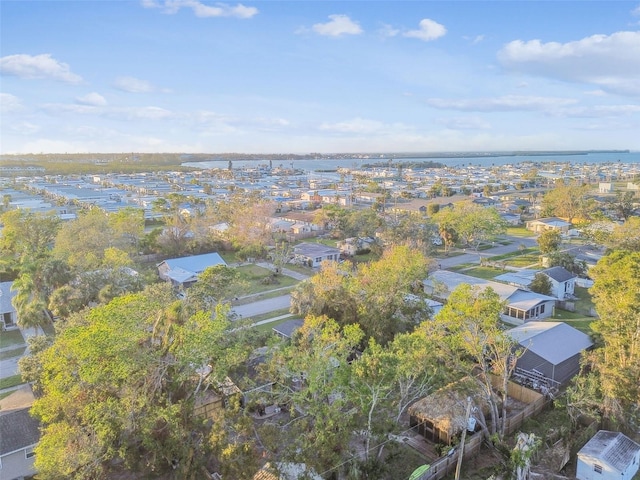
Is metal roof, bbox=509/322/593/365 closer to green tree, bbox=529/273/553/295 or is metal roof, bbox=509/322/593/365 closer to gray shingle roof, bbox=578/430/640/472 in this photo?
gray shingle roof, bbox=578/430/640/472

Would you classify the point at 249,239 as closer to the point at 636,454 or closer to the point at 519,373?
the point at 519,373

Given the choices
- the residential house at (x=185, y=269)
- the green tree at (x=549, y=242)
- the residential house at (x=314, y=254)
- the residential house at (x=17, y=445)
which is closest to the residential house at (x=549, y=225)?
the green tree at (x=549, y=242)

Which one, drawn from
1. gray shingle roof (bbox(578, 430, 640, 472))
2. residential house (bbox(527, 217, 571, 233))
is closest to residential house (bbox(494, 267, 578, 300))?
gray shingle roof (bbox(578, 430, 640, 472))

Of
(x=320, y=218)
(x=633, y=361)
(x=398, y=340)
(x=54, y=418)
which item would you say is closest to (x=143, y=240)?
(x=320, y=218)

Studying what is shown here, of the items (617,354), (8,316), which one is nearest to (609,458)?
(617,354)

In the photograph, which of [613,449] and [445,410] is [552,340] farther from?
[445,410]

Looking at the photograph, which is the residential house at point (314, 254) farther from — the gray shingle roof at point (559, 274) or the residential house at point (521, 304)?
the gray shingle roof at point (559, 274)
